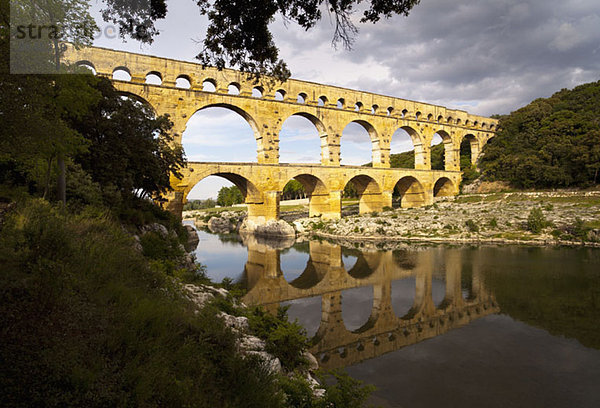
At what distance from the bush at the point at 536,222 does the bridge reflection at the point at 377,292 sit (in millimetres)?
6260

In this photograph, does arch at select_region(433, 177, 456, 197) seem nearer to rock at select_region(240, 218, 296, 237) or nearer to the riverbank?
the riverbank

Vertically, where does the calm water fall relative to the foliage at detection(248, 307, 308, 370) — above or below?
below

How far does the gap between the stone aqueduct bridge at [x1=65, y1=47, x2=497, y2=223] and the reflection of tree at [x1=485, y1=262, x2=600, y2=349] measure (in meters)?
13.8

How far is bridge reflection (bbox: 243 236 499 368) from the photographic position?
721 cm

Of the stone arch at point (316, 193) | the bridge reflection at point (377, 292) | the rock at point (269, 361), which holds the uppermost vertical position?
the stone arch at point (316, 193)

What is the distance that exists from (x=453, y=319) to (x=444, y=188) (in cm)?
3336

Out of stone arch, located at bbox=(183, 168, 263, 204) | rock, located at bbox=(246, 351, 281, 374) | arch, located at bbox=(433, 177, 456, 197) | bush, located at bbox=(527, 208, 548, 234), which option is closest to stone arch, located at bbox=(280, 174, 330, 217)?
stone arch, located at bbox=(183, 168, 263, 204)

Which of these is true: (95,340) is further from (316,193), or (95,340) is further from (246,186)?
(316,193)

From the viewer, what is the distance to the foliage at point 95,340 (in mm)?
2391

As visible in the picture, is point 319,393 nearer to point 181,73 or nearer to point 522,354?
point 522,354

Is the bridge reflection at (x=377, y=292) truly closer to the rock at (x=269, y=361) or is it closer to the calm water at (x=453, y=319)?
the calm water at (x=453, y=319)

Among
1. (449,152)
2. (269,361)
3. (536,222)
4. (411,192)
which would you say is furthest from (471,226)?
(269,361)

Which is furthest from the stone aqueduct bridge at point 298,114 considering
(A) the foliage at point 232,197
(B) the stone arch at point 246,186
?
(A) the foliage at point 232,197

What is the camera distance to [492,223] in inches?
850
